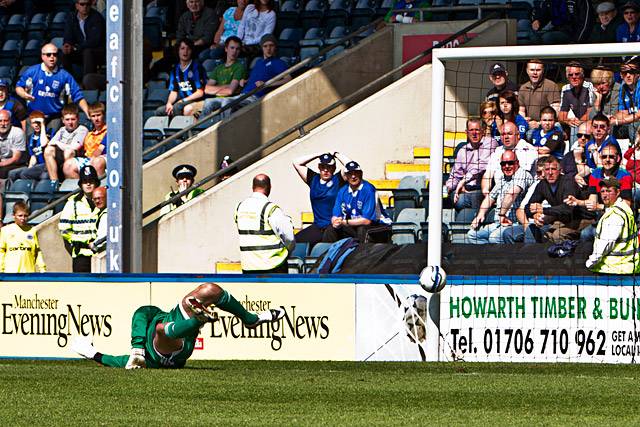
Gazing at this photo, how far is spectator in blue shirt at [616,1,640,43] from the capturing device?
1684 centimetres

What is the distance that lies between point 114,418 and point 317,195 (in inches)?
343

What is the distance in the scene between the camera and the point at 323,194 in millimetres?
16625

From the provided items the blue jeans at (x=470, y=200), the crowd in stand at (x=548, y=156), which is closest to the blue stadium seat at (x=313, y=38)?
the crowd in stand at (x=548, y=156)

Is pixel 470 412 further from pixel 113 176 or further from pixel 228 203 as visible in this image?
pixel 228 203

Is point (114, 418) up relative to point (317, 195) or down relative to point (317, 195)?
down

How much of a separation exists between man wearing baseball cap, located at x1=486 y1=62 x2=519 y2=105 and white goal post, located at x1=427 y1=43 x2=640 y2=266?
2317 mm

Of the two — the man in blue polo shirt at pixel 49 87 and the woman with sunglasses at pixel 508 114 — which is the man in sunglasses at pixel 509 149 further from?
the man in blue polo shirt at pixel 49 87

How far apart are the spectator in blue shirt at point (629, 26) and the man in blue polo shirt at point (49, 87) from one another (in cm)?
759

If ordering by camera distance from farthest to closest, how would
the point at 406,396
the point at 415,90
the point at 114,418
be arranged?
the point at 415,90, the point at 406,396, the point at 114,418

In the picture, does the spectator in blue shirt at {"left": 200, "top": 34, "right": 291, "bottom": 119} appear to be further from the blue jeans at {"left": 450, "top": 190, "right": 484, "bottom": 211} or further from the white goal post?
the white goal post

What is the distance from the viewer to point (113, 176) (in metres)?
15.1

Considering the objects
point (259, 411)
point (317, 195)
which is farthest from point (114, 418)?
point (317, 195)

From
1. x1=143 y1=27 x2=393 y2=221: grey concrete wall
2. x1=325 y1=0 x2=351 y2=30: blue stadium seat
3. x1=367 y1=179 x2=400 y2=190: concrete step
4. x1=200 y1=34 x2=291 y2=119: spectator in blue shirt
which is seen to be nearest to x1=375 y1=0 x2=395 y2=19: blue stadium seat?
x1=325 y1=0 x2=351 y2=30: blue stadium seat

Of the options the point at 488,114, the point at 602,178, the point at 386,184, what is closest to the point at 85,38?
the point at 386,184
